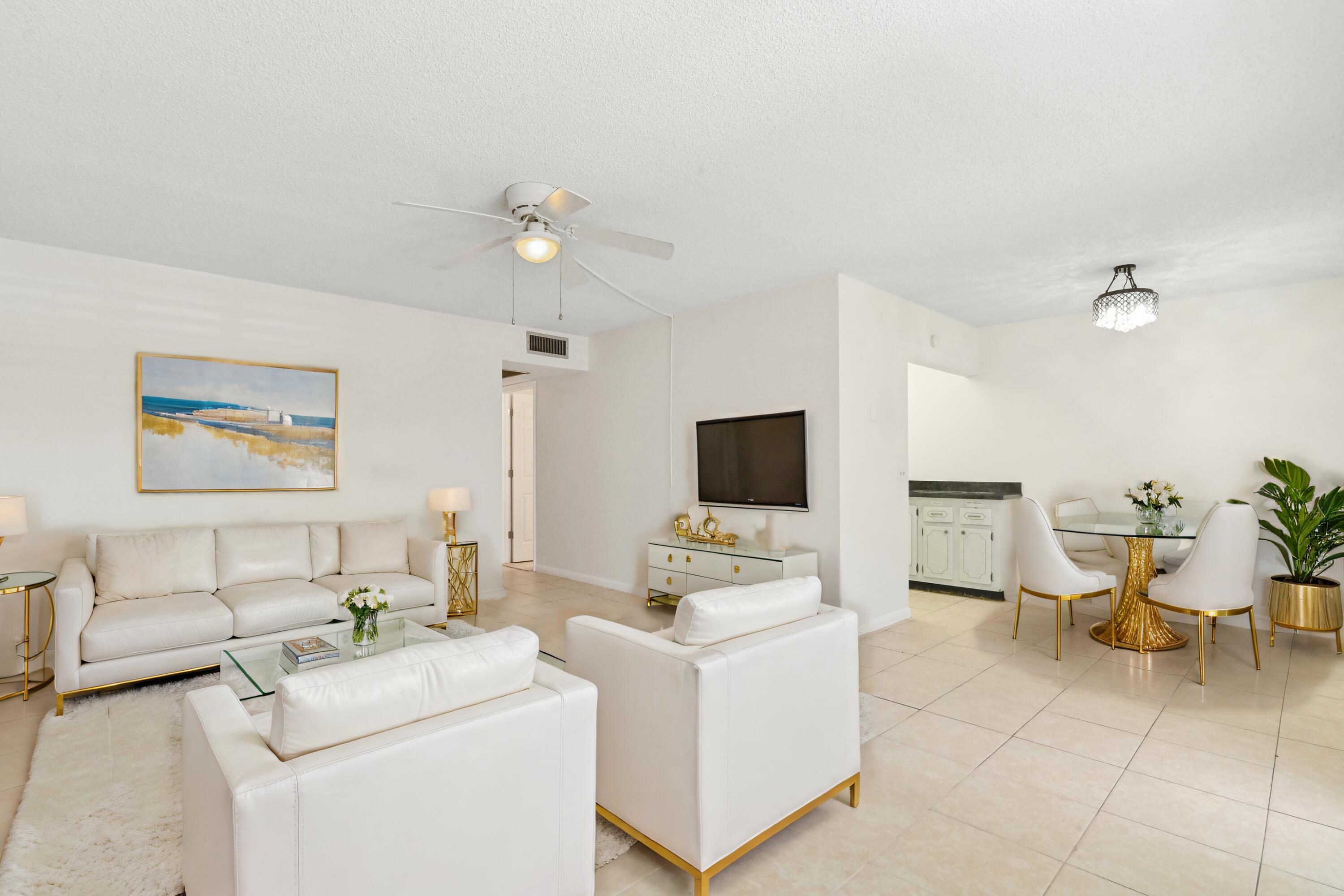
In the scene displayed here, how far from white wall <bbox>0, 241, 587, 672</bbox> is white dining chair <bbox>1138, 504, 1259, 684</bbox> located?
516 centimetres

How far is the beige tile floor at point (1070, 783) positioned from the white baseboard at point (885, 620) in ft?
1.27

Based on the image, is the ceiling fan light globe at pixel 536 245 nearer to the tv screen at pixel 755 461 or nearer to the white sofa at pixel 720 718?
the white sofa at pixel 720 718

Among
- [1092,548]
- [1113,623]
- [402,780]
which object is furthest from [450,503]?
[1092,548]

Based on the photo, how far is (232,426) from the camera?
4609mm

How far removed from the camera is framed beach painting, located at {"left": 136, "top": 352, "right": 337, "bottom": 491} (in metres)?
4.32

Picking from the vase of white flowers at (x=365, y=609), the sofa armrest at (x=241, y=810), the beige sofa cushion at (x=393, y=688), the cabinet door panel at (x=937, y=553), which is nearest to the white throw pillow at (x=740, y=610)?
the beige sofa cushion at (x=393, y=688)

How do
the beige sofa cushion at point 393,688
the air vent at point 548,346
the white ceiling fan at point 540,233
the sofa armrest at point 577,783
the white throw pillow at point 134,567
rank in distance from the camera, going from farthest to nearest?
the air vent at point 548,346, the white throw pillow at point 134,567, the white ceiling fan at point 540,233, the sofa armrest at point 577,783, the beige sofa cushion at point 393,688

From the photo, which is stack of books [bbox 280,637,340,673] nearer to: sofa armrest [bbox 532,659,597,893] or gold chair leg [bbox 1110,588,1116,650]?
sofa armrest [bbox 532,659,597,893]

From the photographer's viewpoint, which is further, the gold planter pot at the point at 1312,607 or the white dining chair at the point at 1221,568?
the gold planter pot at the point at 1312,607

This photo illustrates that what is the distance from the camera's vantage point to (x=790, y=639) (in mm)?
2080

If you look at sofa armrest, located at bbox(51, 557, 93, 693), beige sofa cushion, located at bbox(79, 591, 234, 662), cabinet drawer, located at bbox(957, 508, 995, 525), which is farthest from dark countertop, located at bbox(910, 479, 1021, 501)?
sofa armrest, located at bbox(51, 557, 93, 693)

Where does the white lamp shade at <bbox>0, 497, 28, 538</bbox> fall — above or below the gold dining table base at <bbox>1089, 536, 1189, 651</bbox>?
above

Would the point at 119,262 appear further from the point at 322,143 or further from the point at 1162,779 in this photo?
the point at 1162,779

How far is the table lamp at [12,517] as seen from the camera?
3424mm
